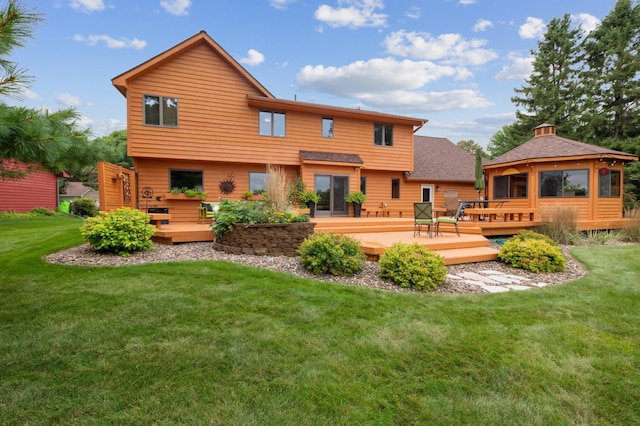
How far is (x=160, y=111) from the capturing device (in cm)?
1041

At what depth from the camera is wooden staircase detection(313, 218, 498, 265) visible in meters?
6.00

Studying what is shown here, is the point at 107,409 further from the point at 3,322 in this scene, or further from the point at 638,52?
the point at 638,52

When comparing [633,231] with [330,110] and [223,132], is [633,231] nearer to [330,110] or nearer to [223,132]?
[330,110]

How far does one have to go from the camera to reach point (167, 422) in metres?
1.72

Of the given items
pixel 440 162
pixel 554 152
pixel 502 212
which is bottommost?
pixel 502 212

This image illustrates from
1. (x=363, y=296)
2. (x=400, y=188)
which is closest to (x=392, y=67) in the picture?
(x=400, y=188)

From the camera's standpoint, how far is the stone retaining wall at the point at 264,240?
5.84m

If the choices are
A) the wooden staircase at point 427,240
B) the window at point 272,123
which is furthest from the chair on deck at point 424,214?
the window at point 272,123

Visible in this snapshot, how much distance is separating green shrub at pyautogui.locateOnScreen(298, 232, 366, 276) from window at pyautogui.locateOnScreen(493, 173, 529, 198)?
10.7 meters

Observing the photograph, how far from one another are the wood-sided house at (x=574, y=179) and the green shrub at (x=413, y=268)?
8.31 m

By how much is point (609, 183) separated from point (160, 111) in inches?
637

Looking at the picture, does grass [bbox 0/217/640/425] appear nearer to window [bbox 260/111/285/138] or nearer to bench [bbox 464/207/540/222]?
bench [bbox 464/207/540/222]

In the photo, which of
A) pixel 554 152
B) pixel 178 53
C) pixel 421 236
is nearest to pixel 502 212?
pixel 421 236

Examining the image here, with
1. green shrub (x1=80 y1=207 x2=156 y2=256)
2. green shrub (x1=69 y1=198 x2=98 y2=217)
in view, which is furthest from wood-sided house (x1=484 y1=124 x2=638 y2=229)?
green shrub (x1=69 y1=198 x2=98 y2=217)
